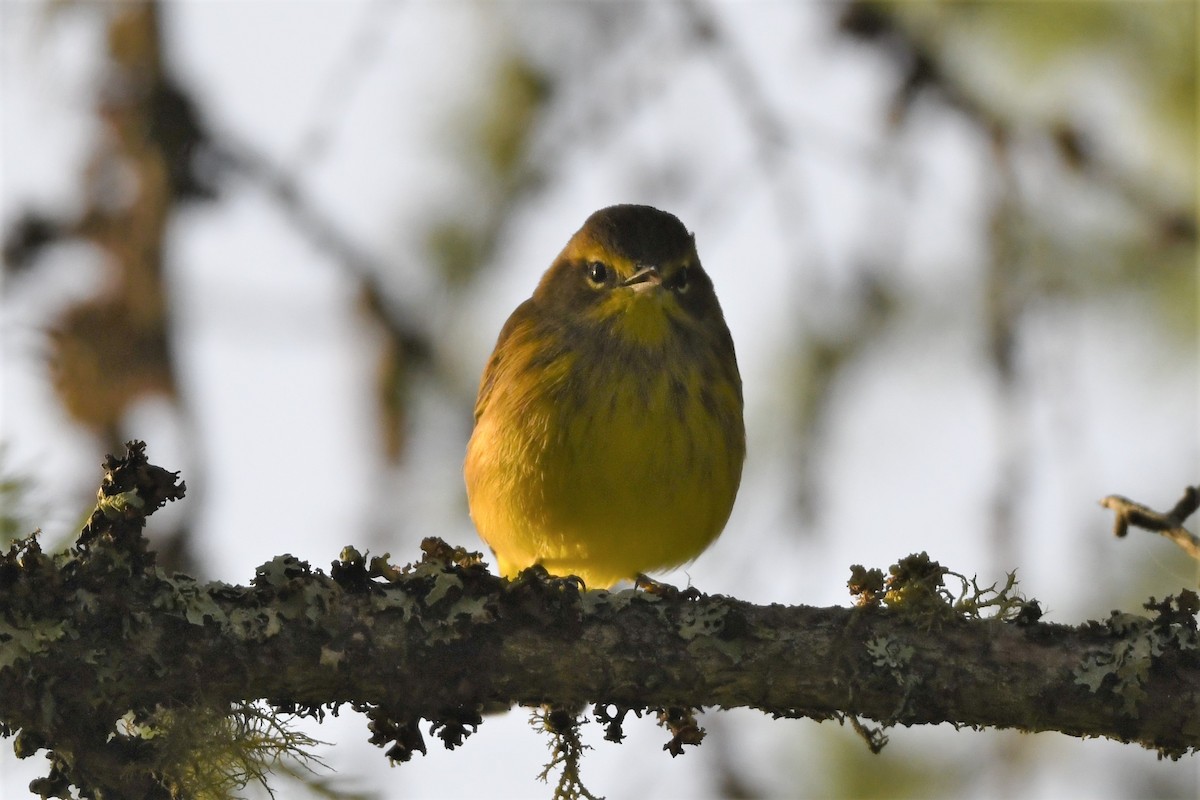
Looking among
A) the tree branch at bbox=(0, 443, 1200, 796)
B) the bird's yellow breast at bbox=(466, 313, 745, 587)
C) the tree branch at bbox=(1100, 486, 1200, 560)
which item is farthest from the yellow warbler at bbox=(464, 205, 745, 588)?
the tree branch at bbox=(1100, 486, 1200, 560)

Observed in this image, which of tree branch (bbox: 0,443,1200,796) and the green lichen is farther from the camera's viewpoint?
the green lichen

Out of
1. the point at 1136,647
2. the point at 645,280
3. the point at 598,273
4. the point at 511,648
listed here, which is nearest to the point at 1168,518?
the point at 1136,647

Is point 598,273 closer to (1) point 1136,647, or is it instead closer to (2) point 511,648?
(2) point 511,648

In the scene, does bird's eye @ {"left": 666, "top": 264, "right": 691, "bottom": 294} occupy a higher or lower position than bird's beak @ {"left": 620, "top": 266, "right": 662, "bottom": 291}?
higher

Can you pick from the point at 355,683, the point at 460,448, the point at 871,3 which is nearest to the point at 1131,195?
the point at 871,3

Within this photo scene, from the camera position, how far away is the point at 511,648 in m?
4.02

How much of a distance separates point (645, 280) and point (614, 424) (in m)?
0.82

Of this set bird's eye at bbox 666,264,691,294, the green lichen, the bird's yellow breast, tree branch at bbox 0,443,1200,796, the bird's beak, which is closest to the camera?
tree branch at bbox 0,443,1200,796

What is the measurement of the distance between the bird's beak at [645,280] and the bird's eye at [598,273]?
0.53 feet

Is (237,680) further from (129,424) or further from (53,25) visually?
(53,25)

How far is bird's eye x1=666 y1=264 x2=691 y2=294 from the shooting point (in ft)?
20.4

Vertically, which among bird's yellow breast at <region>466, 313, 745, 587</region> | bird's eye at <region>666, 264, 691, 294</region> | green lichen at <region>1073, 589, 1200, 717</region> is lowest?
green lichen at <region>1073, 589, 1200, 717</region>

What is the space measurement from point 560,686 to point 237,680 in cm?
82

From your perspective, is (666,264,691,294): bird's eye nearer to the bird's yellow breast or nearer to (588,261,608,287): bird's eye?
(588,261,608,287): bird's eye
